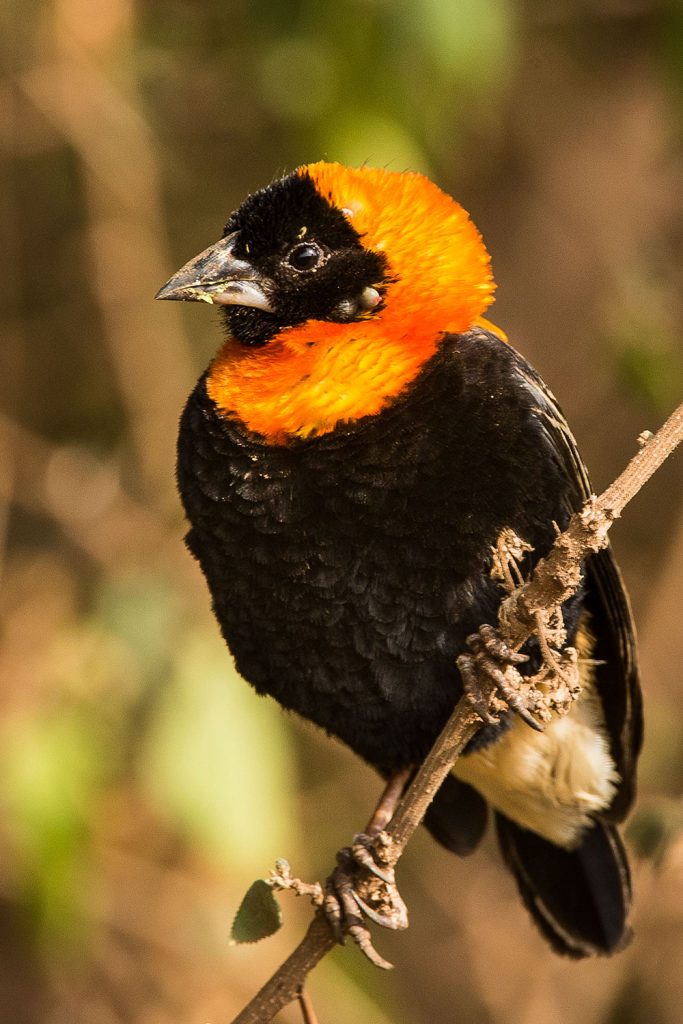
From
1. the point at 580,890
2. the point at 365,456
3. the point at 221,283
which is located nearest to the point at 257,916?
the point at 365,456

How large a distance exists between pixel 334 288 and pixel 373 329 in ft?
0.40

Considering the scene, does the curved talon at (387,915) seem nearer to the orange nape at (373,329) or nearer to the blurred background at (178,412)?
the blurred background at (178,412)

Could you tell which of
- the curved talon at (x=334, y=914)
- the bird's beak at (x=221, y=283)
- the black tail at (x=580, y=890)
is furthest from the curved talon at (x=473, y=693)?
the black tail at (x=580, y=890)

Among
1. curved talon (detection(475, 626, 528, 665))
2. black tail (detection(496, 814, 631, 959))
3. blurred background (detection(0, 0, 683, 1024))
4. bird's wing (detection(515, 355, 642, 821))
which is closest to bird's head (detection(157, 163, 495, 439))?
bird's wing (detection(515, 355, 642, 821))

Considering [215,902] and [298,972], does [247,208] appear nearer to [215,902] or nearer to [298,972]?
[298,972]

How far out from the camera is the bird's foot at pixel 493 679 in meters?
2.35

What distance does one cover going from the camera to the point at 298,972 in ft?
7.55

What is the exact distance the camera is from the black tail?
11.2 ft

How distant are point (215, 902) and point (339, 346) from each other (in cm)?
243

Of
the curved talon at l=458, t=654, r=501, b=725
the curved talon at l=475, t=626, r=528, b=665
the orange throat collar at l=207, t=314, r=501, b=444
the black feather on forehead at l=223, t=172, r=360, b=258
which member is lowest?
the curved talon at l=458, t=654, r=501, b=725

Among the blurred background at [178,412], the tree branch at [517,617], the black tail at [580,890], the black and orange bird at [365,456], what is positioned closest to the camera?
the tree branch at [517,617]

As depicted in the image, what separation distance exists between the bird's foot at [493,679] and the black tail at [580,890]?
1.17 meters

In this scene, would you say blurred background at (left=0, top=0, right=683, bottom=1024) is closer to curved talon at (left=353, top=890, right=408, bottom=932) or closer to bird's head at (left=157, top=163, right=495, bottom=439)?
curved talon at (left=353, top=890, right=408, bottom=932)

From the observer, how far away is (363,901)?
2.75 m
